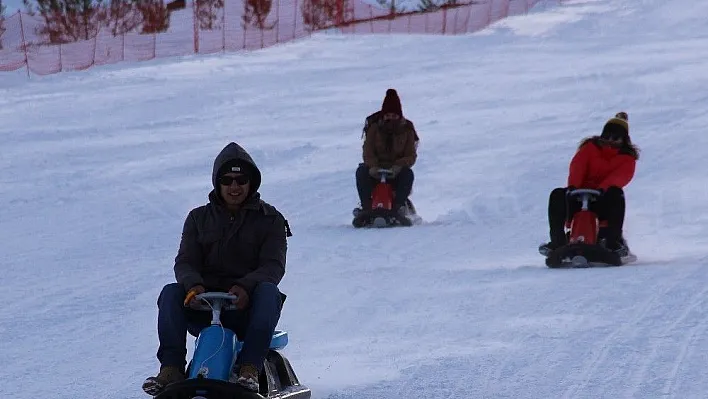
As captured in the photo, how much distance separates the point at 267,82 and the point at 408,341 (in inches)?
860

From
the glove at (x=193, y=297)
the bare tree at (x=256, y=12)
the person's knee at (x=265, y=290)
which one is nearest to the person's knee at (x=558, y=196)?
the person's knee at (x=265, y=290)

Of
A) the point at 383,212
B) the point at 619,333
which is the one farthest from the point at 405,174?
the point at 619,333

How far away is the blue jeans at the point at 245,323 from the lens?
5711mm

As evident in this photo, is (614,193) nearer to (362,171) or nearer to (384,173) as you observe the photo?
(384,173)

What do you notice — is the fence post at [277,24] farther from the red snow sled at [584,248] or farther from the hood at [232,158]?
the hood at [232,158]

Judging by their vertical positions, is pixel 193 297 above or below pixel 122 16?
above

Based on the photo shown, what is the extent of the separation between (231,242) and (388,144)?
8.63 meters

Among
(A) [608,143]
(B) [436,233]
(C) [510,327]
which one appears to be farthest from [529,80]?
(C) [510,327]

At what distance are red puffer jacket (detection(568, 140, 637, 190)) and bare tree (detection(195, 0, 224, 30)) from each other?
28.7m

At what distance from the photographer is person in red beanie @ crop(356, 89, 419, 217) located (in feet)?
47.3

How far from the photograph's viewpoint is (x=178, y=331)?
5766 mm

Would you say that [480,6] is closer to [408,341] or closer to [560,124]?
[560,124]

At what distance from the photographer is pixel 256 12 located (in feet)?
137

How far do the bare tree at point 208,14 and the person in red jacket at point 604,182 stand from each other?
28.7 m
